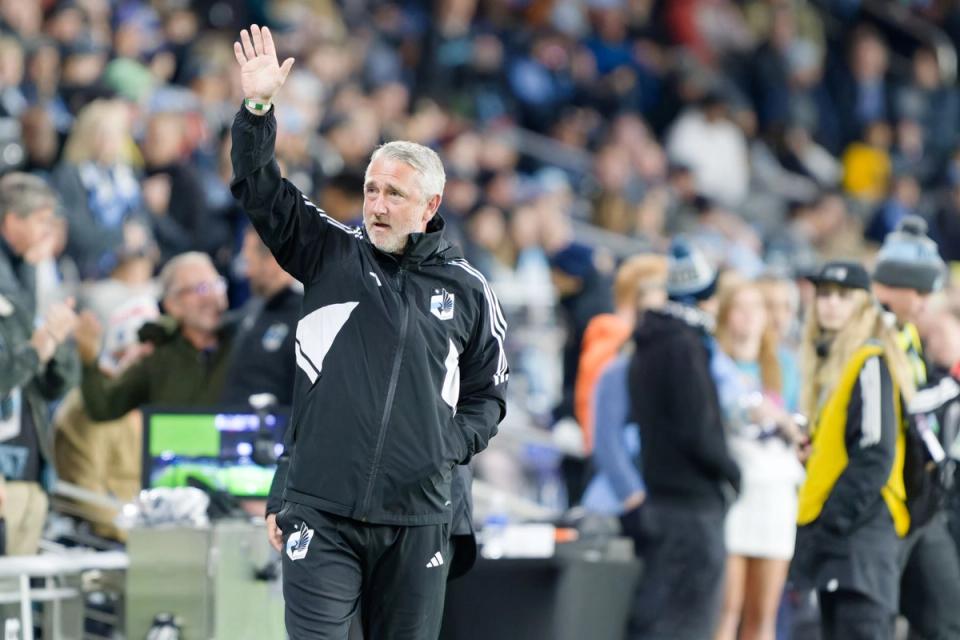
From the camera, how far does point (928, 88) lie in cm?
1883

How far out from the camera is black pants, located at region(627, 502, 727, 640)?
7.82 metres

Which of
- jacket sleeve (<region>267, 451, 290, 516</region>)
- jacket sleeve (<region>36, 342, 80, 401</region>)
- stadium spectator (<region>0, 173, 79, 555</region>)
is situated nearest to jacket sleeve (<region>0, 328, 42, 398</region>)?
stadium spectator (<region>0, 173, 79, 555</region>)

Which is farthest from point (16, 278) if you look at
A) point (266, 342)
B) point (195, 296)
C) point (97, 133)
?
point (97, 133)

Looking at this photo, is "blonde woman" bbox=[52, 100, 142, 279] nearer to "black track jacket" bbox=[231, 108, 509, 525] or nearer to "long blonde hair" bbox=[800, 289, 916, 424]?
"long blonde hair" bbox=[800, 289, 916, 424]

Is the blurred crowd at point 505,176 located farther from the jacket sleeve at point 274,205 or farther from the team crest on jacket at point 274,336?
the jacket sleeve at point 274,205

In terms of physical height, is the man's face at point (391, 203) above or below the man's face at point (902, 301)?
above

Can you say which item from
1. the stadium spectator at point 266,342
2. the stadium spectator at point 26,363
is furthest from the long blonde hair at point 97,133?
the stadium spectator at point 266,342

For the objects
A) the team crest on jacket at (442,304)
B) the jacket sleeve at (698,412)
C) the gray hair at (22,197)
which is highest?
the gray hair at (22,197)

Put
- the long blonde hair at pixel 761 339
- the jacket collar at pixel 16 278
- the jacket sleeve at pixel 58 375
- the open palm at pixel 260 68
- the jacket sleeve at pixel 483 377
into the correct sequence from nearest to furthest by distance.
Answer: the open palm at pixel 260 68, the jacket sleeve at pixel 483 377, the jacket collar at pixel 16 278, the jacket sleeve at pixel 58 375, the long blonde hair at pixel 761 339

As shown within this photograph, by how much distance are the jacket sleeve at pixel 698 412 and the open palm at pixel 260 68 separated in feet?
10.2

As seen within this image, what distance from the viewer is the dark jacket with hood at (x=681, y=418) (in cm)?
787

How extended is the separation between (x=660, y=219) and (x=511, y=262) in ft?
8.12

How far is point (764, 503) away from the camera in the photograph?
8.66m

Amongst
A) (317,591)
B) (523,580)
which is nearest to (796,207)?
(523,580)
